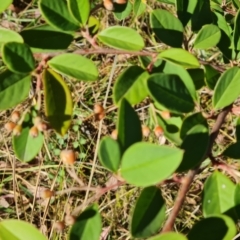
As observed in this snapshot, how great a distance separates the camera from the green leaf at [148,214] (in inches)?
30.4

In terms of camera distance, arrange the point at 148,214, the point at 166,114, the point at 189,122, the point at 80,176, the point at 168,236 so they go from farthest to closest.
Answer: the point at 80,176 → the point at 166,114 → the point at 189,122 → the point at 148,214 → the point at 168,236

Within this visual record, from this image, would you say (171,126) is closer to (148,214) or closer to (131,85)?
(131,85)

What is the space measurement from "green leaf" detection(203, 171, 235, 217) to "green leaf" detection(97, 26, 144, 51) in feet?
0.95

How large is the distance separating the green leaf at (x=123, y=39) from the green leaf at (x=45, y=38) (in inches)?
2.8

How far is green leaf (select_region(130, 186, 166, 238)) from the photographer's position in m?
0.77

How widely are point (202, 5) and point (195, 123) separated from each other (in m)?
0.38

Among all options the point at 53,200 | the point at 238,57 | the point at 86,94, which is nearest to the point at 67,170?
the point at 53,200

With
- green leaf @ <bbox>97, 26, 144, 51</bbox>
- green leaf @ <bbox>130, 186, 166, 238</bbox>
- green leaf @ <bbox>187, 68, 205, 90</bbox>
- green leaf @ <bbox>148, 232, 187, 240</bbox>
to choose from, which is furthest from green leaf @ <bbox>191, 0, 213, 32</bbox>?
green leaf @ <bbox>148, 232, 187, 240</bbox>

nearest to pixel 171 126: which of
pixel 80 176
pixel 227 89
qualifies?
pixel 227 89

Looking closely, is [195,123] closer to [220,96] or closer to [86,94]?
[220,96]

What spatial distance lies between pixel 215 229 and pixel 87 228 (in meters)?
0.20

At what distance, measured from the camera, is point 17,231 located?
2.68 ft

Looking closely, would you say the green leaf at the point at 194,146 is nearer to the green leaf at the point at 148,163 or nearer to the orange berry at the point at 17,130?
the green leaf at the point at 148,163

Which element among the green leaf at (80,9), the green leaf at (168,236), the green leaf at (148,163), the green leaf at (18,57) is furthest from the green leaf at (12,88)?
the green leaf at (168,236)
